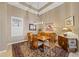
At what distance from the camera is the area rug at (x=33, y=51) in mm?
1395

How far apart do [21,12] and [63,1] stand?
1.65 ft

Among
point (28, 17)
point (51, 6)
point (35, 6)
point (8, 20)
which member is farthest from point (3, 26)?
point (51, 6)

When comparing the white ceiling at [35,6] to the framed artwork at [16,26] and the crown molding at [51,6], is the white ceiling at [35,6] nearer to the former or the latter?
the crown molding at [51,6]

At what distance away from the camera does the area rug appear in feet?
4.58

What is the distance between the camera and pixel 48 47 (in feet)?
4.58

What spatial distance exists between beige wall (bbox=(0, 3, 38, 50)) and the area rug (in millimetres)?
81

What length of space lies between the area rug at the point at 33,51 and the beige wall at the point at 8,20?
81mm

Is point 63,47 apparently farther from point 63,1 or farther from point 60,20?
point 63,1

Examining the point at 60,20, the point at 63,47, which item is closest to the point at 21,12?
the point at 60,20

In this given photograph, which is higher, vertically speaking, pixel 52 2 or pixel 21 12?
pixel 52 2

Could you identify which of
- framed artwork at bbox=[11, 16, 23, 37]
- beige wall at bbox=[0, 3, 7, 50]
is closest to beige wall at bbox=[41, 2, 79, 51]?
framed artwork at bbox=[11, 16, 23, 37]

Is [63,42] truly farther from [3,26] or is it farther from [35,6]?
[3,26]

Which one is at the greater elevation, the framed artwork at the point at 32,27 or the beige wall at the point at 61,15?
the beige wall at the point at 61,15

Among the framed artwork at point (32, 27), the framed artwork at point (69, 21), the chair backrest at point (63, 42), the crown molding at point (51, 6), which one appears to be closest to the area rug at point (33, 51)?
the chair backrest at point (63, 42)
